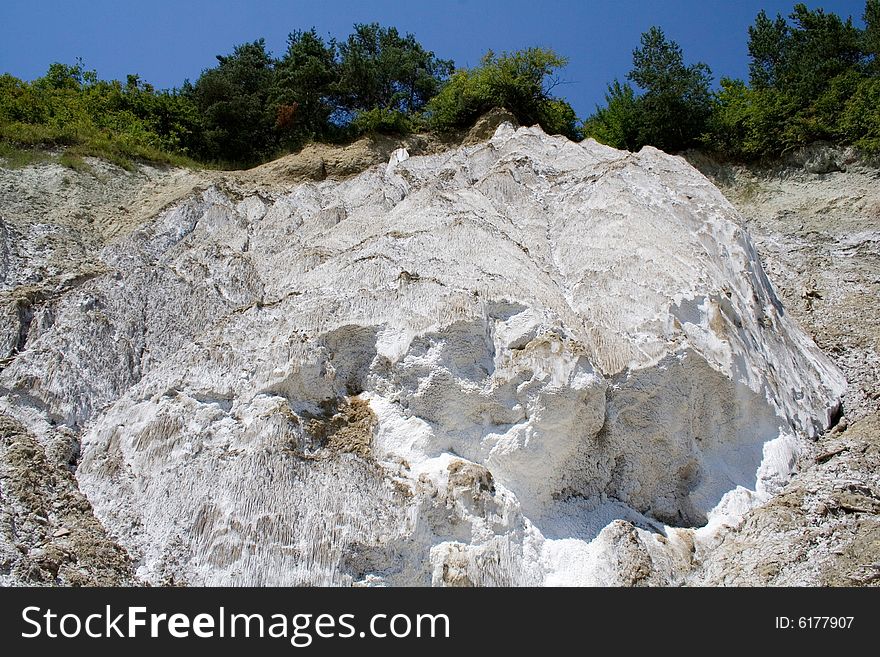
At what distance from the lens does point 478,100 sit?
19.1 metres

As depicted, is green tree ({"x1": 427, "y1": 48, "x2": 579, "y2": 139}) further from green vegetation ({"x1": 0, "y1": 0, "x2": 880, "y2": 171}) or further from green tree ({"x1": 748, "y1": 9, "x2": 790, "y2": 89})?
green tree ({"x1": 748, "y1": 9, "x2": 790, "y2": 89})

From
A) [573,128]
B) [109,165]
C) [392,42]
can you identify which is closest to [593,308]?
[109,165]

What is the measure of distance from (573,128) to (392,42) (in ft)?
21.3

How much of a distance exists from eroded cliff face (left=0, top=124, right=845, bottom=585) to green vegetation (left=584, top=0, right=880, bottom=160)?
26.7 feet

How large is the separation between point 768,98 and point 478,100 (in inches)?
300

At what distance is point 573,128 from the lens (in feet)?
69.4

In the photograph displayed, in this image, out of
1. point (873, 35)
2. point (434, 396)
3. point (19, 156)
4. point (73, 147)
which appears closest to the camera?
point (434, 396)

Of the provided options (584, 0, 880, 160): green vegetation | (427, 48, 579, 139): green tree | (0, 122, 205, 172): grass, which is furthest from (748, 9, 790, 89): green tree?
(0, 122, 205, 172): grass

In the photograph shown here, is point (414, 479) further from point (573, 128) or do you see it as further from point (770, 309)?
point (573, 128)

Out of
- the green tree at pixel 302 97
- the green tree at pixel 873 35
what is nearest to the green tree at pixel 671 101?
the green tree at pixel 873 35

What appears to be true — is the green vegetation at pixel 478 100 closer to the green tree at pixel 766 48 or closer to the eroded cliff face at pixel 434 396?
the green tree at pixel 766 48

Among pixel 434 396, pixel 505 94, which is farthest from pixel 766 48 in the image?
pixel 434 396

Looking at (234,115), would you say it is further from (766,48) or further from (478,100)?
(766,48)

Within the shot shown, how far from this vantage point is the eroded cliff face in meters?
6.91
